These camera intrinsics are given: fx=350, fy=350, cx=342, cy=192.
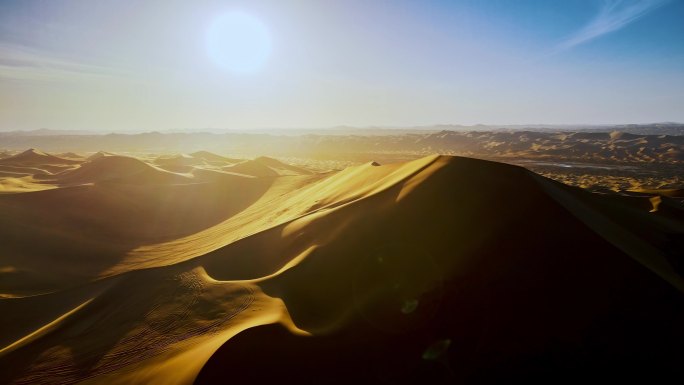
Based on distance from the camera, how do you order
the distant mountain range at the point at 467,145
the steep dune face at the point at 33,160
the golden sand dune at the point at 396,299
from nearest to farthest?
the golden sand dune at the point at 396,299, the steep dune face at the point at 33,160, the distant mountain range at the point at 467,145

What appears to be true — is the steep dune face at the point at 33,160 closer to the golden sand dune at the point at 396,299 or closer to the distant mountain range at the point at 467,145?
the golden sand dune at the point at 396,299

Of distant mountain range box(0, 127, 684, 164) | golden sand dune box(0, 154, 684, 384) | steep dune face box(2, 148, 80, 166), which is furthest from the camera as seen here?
distant mountain range box(0, 127, 684, 164)

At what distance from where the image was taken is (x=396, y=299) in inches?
231

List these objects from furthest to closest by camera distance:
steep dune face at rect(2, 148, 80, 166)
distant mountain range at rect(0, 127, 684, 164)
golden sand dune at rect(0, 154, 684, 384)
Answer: distant mountain range at rect(0, 127, 684, 164) → steep dune face at rect(2, 148, 80, 166) → golden sand dune at rect(0, 154, 684, 384)

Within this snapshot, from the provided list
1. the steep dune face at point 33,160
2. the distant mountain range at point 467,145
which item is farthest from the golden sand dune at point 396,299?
the distant mountain range at point 467,145

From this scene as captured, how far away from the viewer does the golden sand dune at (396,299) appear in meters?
4.75

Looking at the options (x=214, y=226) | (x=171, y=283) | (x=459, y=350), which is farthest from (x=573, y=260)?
(x=214, y=226)

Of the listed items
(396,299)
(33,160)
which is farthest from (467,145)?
(396,299)

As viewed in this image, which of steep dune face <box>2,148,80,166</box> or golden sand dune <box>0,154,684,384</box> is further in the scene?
steep dune face <box>2,148,80,166</box>

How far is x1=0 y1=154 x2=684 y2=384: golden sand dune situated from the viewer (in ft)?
15.6

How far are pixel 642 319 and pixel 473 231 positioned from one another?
8.98 feet

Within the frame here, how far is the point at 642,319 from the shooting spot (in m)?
5.05

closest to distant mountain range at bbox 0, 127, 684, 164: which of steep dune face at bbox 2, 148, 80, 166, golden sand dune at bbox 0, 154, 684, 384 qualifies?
steep dune face at bbox 2, 148, 80, 166

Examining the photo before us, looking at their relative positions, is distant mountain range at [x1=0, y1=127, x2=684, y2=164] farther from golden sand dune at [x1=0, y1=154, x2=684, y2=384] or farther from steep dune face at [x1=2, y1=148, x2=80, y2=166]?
golden sand dune at [x1=0, y1=154, x2=684, y2=384]
